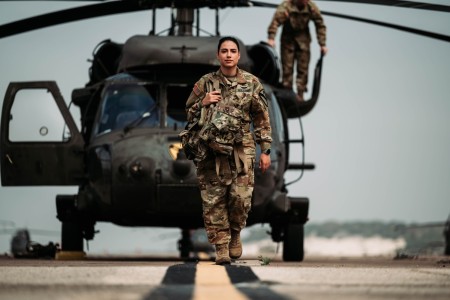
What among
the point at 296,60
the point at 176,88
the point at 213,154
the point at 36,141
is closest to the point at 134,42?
the point at 176,88

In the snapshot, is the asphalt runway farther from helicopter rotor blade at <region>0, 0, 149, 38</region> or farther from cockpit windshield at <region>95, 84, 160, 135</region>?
helicopter rotor blade at <region>0, 0, 149, 38</region>

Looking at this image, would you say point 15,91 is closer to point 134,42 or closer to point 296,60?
point 134,42

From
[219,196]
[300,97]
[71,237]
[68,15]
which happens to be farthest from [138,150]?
[219,196]

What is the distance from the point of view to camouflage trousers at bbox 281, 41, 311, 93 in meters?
13.5

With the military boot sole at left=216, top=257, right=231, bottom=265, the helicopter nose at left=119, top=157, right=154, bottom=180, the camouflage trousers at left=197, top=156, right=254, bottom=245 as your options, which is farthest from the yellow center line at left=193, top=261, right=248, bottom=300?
the helicopter nose at left=119, top=157, right=154, bottom=180

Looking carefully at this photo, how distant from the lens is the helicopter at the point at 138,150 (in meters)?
11.2

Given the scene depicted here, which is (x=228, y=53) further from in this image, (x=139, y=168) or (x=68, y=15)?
(x=68, y=15)

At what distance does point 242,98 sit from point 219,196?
730mm

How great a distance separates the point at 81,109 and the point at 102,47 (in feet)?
2.56

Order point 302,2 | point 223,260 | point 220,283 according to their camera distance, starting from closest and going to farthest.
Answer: point 220,283, point 223,260, point 302,2

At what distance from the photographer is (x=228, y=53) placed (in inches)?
310

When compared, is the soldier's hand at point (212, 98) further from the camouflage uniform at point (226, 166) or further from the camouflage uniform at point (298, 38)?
the camouflage uniform at point (298, 38)

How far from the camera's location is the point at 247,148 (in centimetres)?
802

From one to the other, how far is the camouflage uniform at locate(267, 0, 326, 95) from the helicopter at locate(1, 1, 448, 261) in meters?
0.49
